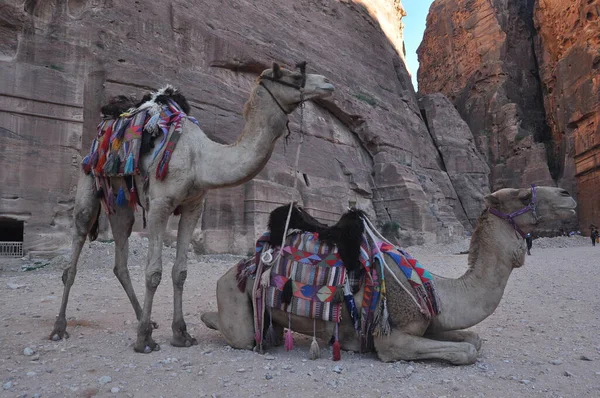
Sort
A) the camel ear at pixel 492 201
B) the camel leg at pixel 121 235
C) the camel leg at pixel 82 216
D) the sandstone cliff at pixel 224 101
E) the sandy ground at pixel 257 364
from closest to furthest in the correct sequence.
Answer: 1. the sandy ground at pixel 257 364
2. the camel ear at pixel 492 201
3. the camel leg at pixel 82 216
4. the camel leg at pixel 121 235
5. the sandstone cliff at pixel 224 101

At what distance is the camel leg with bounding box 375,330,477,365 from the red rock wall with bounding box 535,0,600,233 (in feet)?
112

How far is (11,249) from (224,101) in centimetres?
931

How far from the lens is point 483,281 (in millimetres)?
3771

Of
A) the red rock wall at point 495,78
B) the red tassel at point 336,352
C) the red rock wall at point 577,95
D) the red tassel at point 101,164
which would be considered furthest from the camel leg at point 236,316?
the red rock wall at point 495,78

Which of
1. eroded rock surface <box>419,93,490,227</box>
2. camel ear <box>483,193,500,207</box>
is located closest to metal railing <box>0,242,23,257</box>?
camel ear <box>483,193,500,207</box>

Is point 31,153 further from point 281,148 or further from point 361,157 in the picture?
point 361,157

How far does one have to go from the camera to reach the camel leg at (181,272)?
4.09 meters

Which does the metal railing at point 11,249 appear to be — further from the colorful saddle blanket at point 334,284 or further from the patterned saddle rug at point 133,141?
the colorful saddle blanket at point 334,284

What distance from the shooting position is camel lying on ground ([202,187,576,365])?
3.56m

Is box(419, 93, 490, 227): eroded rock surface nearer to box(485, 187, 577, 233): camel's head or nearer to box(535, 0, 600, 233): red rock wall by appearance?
box(535, 0, 600, 233): red rock wall

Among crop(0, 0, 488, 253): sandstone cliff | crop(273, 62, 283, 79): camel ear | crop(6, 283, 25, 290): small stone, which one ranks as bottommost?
crop(6, 283, 25, 290): small stone

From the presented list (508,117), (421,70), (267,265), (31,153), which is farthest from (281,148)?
(421,70)

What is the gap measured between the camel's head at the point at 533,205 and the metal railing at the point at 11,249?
11.7m

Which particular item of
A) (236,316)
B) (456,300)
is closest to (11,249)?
(236,316)
